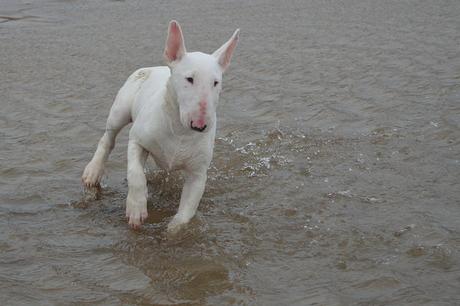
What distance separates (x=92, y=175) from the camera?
646cm

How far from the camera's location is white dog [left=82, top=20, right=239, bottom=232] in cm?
489

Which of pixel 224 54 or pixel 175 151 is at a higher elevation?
pixel 224 54

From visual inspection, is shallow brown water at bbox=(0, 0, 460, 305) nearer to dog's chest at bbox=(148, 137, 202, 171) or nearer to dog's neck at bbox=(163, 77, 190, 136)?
dog's chest at bbox=(148, 137, 202, 171)

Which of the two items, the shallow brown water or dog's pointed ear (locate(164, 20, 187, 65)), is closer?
the shallow brown water

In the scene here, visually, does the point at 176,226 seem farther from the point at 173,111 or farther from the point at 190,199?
the point at 173,111

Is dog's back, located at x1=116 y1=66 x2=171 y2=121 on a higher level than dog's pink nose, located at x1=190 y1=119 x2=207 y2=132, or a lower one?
lower

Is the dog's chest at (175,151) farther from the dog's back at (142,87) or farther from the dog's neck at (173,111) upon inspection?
the dog's back at (142,87)

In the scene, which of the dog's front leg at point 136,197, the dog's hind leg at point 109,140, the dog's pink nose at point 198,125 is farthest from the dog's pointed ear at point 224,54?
the dog's hind leg at point 109,140

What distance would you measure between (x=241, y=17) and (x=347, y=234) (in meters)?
9.77

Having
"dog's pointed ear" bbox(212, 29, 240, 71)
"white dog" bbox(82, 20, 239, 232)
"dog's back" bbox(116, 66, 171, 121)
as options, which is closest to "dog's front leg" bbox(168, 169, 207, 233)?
"white dog" bbox(82, 20, 239, 232)

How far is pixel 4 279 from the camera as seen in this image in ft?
15.4

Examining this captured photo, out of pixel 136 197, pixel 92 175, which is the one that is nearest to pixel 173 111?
pixel 136 197

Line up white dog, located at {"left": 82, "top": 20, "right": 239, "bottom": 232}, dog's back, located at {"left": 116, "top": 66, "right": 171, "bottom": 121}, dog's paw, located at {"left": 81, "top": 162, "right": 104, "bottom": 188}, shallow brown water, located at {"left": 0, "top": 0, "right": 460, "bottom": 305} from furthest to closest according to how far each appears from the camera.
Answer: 1. dog's paw, located at {"left": 81, "top": 162, "right": 104, "bottom": 188}
2. dog's back, located at {"left": 116, "top": 66, "right": 171, "bottom": 121}
3. white dog, located at {"left": 82, "top": 20, "right": 239, "bottom": 232}
4. shallow brown water, located at {"left": 0, "top": 0, "right": 460, "bottom": 305}

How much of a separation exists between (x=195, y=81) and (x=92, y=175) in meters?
1.97
